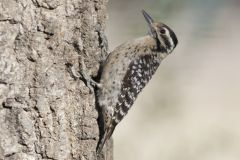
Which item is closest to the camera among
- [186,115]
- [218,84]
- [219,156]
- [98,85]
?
[98,85]

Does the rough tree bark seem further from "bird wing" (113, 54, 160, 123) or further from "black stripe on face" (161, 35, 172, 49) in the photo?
"black stripe on face" (161, 35, 172, 49)

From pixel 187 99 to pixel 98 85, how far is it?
406 cm

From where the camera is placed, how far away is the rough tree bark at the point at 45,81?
14.3ft

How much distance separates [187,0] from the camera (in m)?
4.27

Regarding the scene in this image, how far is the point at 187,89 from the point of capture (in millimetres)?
9648

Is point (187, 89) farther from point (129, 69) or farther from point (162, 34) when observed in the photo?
point (129, 69)

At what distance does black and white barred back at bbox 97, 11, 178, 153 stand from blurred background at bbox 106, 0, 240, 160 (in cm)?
10

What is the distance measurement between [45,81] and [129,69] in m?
1.55

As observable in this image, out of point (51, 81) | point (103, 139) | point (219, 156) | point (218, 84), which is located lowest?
point (218, 84)

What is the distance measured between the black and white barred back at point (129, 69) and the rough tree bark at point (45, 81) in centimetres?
39

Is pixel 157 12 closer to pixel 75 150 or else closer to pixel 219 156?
pixel 75 150

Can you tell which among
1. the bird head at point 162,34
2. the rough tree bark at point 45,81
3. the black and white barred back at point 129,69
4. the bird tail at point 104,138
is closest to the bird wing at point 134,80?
the black and white barred back at point 129,69

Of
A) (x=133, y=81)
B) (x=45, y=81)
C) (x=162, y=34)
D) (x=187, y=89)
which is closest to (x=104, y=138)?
(x=45, y=81)

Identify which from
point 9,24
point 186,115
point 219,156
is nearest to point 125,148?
point 219,156
